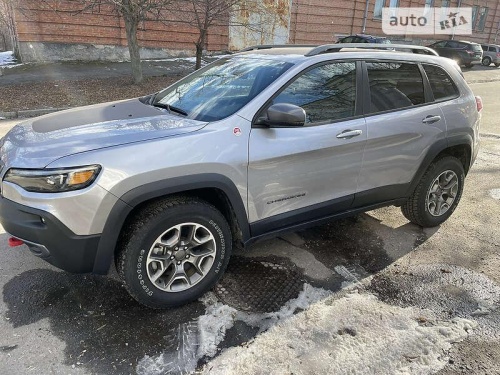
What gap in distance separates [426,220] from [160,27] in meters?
18.1

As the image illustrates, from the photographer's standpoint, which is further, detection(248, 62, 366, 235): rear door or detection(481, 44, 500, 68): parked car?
detection(481, 44, 500, 68): parked car

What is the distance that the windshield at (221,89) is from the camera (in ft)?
9.47

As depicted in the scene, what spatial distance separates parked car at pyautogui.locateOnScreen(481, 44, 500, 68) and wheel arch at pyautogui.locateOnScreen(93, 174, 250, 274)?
29.2m

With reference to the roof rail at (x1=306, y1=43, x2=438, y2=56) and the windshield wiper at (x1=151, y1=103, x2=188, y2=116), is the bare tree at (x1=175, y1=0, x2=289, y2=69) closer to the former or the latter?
the roof rail at (x1=306, y1=43, x2=438, y2=56)

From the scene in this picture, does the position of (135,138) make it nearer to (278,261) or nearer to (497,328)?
(278,261)

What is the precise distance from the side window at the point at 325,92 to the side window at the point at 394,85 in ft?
0.74

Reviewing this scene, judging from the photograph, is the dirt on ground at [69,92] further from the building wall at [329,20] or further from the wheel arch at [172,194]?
the building wall at [329,20]

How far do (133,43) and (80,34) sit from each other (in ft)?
21.4

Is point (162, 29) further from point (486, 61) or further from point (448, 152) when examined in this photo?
point (486, 61)

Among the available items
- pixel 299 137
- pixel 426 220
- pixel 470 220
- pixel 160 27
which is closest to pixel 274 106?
pixel 299 137

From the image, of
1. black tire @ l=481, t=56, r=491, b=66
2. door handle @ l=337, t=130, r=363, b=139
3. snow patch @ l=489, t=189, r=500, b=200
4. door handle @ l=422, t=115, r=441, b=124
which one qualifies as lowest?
snow patch @ l=489, t=189, r=500, b=200

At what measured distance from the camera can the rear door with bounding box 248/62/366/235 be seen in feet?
9.10

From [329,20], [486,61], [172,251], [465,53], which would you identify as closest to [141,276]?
[172,251]

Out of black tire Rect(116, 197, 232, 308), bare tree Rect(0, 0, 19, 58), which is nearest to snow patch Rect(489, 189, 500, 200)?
black tire Rect(116, 197, 232, 308)
